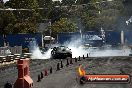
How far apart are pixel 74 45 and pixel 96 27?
72223mm

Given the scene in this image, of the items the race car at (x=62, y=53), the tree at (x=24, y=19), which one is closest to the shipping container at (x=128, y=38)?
the tree at (x=24, y=19)

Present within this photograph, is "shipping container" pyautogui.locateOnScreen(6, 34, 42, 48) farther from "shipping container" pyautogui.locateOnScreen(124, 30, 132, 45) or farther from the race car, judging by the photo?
"shipping container" pyautogui.locateOnScreen(124, 30, 132, 45)

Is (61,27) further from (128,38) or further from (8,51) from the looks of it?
(8,51)

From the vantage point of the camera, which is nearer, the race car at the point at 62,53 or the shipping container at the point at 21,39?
the race car at the point at 62,53

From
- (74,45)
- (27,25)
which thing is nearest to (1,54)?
(74,45)

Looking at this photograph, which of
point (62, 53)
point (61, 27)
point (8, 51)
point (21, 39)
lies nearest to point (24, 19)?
point (61, 27)

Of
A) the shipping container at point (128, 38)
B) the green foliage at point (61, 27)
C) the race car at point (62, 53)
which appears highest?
the green foliage at point (61, 27)

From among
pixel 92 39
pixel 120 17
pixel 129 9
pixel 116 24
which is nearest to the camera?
pixel 92 39

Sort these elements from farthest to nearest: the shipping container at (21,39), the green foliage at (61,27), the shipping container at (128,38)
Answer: the green foliage at (61,27), the shipping container at (128,38), the shipping container at (21,39)

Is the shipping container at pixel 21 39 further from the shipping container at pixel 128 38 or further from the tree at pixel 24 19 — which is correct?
the tree at pixel 24 19

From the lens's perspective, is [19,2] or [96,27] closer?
[19,2]

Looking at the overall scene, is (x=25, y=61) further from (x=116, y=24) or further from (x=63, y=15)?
(x=63, y=15)

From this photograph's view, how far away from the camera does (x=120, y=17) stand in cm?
12350

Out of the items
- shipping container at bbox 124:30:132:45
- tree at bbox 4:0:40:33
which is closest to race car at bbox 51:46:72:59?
shipping container at bbox 124:30:132:45
